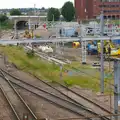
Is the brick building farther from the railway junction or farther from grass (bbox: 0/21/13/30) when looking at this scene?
the railway junction

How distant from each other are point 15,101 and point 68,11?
63.7m

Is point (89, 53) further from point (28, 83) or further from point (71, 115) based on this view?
point (71, 115)

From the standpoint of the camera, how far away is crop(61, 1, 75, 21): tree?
250 ft

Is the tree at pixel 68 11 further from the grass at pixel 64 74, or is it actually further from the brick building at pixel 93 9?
the grass at pixel 64 74

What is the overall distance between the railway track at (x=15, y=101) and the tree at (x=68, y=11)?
59.0 meters

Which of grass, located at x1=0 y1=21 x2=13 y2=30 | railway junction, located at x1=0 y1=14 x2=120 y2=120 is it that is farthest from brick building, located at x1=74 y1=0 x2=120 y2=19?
railway junction, located at x1=0 y1=14 x2=120 y2=120

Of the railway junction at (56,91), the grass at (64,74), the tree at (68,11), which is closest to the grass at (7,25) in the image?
the tree at (68,11)

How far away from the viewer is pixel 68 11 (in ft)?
251

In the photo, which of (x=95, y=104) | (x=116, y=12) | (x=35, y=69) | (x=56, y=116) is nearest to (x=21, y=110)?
(x=56, y=116)

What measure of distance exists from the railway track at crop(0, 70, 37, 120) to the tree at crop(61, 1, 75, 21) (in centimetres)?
5901

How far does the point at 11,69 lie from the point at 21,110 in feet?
35.7

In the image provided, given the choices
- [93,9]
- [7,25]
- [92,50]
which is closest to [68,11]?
[93,9]

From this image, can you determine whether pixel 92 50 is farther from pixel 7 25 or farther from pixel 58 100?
pixel 7 25

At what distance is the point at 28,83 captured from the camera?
58.3ft
